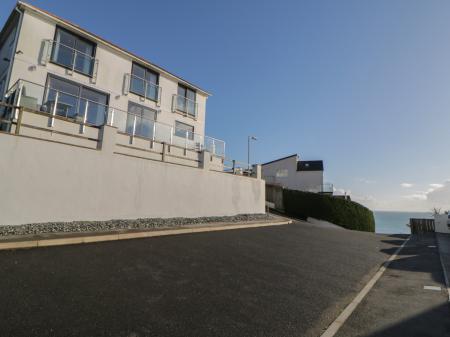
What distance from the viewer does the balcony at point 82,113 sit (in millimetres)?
9617

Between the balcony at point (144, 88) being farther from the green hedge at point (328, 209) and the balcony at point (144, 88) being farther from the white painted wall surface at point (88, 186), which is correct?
the green hedge at point (328, 209)

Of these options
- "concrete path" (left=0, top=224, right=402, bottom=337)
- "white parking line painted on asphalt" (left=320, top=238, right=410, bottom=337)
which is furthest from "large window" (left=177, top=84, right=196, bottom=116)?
"white parking line painted on asphalt" (left=320, top=238, right=410, bottom=337)

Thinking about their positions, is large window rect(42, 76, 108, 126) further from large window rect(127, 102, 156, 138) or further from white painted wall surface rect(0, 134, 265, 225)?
white painted wall surface rect(0, 134, 265, 225)

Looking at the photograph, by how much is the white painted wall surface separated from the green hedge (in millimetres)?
13923

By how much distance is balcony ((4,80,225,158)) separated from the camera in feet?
31.6

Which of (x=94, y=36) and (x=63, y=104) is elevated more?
(x=94, y=36)

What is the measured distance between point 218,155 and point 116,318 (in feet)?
44.5

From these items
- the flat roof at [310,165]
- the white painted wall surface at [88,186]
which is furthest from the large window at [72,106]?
the flat roof at [310,165]

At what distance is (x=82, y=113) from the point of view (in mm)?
11062

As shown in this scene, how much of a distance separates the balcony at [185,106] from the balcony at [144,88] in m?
1.36

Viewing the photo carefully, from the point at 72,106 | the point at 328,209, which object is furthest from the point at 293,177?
the point at 72,106

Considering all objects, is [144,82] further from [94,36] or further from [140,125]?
→ [140,125]

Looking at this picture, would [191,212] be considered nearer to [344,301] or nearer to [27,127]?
[27,127]

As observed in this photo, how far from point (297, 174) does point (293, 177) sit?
32.3 inches
